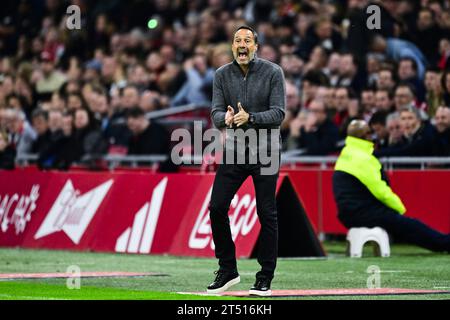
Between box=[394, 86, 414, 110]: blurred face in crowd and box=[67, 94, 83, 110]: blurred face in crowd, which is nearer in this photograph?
box=[394, 86, 414, 110]: blurred face in crowd

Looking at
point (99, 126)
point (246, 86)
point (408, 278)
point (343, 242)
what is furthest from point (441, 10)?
point (246, 86)

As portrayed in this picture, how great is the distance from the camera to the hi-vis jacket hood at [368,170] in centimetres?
1778

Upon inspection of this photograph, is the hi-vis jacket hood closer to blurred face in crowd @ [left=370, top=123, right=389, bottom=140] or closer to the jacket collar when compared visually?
the jacket collar

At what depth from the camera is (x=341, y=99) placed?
21047 millimetres

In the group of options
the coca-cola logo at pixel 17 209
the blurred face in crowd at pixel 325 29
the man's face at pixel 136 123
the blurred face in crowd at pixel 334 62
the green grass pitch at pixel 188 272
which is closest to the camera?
the green grass pitch at pixel 188 272

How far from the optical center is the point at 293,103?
22594 mm

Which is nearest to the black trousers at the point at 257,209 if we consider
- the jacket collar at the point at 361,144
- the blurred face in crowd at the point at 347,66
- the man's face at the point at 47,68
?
the jacket collar at the point at 361,144

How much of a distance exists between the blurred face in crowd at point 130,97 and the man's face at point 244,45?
40.8 ft

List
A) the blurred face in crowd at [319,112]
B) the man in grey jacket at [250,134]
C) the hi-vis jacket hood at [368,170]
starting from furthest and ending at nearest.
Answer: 1. the blurred face in crowd at [319,112]
2. the hi-vis jacket hood at [368,170]
3. the man in grey jacket at [250,134]

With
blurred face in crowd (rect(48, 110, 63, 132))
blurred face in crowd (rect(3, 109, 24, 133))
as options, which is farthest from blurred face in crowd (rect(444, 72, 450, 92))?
blurred face in crowd (rect(3, 109, 24, 133))

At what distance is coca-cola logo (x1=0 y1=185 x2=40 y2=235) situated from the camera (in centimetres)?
2014

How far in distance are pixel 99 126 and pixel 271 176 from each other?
1180cm

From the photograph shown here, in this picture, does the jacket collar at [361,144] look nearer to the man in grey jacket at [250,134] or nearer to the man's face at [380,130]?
the man's face at [380,130]
